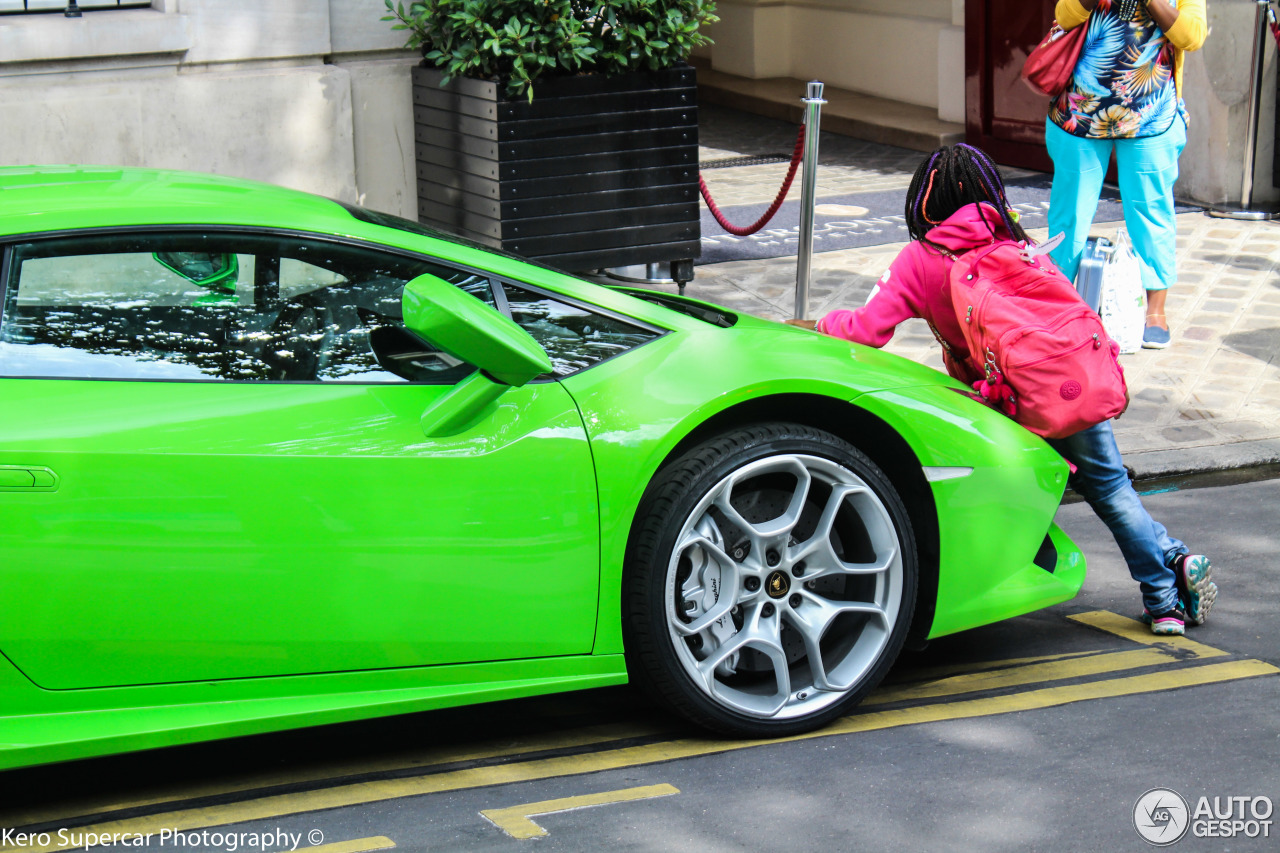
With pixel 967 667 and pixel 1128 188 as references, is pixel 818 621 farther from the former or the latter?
pixel 1128 188

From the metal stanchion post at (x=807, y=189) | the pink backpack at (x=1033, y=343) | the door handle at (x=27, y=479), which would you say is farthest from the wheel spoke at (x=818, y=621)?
the metal stanchion post at (x=807, y=189)

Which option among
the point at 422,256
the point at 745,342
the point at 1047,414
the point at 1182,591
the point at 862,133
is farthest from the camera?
the point at 862,133

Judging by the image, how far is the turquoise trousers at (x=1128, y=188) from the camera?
6.90 metres

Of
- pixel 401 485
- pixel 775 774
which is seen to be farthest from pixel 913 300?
pixel 401 485

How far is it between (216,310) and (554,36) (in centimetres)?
447

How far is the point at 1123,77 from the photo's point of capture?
6.74 m

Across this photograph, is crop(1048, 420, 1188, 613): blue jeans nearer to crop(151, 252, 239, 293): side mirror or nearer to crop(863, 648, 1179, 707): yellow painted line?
crop(863, 648, 1179, 707): yellow painted line

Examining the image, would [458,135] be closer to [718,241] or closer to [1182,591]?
[718,241]

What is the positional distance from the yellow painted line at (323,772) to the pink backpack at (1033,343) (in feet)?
4.13

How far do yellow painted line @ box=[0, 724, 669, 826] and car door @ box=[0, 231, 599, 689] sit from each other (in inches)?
15.6

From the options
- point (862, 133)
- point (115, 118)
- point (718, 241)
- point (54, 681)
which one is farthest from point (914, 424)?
point (862, 133)

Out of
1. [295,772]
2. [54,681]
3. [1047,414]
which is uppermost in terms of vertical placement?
[1047,414]

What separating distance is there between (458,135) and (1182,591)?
4.71 metres

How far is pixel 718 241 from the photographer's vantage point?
384 inches
